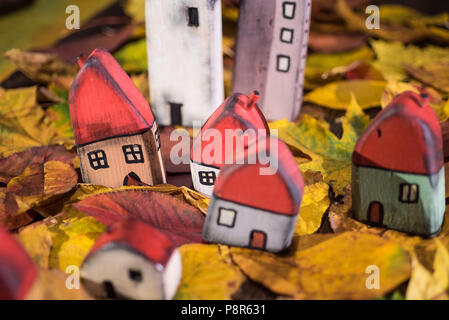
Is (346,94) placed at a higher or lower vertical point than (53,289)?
higher

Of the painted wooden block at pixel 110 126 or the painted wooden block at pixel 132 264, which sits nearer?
the painted wooden block at pixel 132 264

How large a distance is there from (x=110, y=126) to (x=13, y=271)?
311 millimetres

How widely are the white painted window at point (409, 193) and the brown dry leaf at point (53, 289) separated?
47 cm

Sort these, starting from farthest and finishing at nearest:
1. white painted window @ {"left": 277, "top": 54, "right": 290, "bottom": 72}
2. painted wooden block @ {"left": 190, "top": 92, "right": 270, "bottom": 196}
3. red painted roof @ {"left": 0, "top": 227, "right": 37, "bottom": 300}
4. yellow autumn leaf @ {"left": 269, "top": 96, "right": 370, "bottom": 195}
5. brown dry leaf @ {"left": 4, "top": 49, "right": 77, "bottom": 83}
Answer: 1. brown dry leaf @ {"left": 4, "top": 49, "right": 77, "bottom": 83}
2. white painted window @ {"left": 277, "top": 54, "right": 290, "bottom": 72}
3. yellow autumn leaf @ {"left": 269, "top": 96, "right": 370, "bottom": 195}
4. painted wooden block @ {"left": 190, "top": 92, "right": 270, "bottom": 196}
5. red painted roof @ {"left": 0, "top": 227, "right": 37, "bottom": 300}

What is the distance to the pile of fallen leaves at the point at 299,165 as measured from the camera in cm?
67

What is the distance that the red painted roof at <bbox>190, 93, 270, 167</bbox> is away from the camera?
77cm

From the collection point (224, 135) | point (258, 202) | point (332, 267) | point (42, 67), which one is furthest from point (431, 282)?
point (42, 67)

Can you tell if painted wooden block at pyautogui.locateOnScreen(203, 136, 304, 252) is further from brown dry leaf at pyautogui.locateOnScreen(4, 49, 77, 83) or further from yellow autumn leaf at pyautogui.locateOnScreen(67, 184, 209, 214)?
brown dry leaf at pyautogui.locateOnScreen(4, 49, 77, 83)

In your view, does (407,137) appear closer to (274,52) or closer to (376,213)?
(376,213)

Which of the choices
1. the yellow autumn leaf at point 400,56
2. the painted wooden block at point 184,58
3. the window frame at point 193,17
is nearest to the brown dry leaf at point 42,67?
the painted wooden block at point 184,58

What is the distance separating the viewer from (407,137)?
694 mm

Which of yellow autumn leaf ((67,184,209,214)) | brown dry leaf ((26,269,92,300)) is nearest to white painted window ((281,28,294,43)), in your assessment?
yellow autumn leaf ((67,184,209,214))

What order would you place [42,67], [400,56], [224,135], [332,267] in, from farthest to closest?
[400,56], [42,67], [224,135], [332,267]

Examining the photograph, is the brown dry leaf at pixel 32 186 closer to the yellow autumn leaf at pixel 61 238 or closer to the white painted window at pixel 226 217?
the yellow autumn leaf at pixel 61 238
